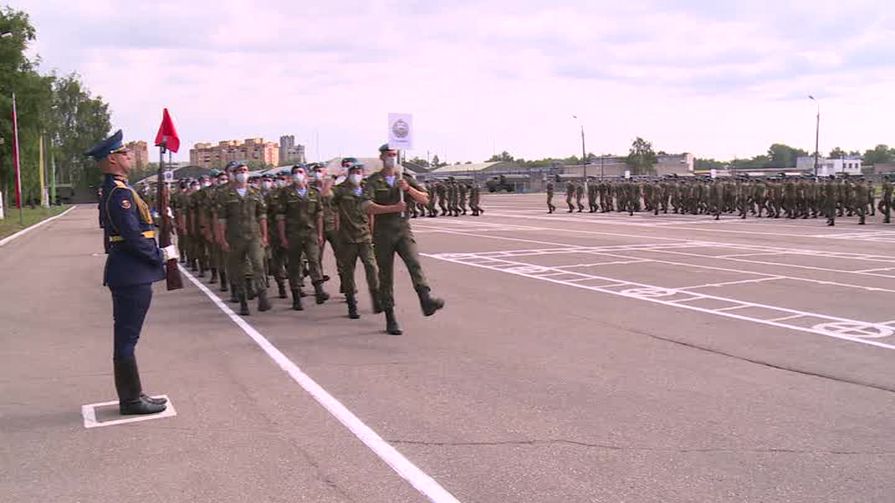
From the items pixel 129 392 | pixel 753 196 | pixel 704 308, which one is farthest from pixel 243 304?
pixel 753 196

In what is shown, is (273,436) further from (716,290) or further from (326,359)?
(716,290)

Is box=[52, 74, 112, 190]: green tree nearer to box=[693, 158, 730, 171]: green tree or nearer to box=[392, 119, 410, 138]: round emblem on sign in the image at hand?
box=[392, 119, 410, 138]: round emblem on sign

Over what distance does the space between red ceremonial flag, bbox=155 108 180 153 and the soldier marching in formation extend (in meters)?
2.09

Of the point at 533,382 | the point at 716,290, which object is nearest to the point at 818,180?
the point at 716,290

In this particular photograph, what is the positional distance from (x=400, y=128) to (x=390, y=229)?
238 inches

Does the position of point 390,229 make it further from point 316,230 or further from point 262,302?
point 262,302

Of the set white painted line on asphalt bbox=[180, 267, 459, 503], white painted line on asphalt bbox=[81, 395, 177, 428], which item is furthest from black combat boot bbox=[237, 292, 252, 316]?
white painted line on asphalt bbox=[81, 395, 177, 428]

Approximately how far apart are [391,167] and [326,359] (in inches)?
A: 100.0

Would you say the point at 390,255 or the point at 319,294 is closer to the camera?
the point at 390,255

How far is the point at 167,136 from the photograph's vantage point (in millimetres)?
8008

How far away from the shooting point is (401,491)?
4082 millimetres

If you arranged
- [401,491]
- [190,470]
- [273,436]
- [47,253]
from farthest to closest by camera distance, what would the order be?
[47,253]
[273,436]
[190,470]
[401,491]

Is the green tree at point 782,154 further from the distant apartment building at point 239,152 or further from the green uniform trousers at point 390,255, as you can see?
the green uniform trousers at point 390,255

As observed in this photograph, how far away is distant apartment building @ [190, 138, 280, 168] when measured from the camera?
327ft
